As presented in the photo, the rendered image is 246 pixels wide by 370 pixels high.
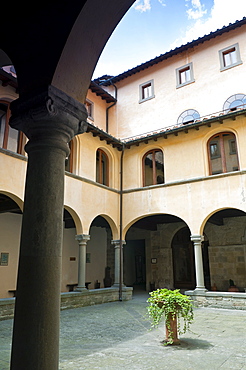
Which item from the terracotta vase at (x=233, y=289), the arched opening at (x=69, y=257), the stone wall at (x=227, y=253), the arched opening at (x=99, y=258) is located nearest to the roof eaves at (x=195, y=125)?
the arched opening at (x=99, y=258)

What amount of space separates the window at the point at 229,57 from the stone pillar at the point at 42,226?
13.5 metres

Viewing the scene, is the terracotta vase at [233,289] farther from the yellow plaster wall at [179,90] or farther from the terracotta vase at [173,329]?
the terracotta vase at [173,329]

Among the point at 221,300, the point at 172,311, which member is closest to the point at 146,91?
the point at 221,300

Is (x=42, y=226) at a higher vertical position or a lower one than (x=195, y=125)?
lower

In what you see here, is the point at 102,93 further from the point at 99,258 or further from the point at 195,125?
the point at 99,258

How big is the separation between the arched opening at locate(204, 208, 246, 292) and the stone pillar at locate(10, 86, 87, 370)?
1214 cm

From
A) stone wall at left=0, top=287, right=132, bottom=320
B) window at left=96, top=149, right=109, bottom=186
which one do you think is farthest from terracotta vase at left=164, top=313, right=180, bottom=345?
window at left=96, top=149, right=109, bottom=186

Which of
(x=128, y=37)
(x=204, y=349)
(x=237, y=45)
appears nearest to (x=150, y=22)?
(x=128, y=37)

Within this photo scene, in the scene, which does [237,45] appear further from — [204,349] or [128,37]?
[204,349]

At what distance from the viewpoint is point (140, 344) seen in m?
5.79

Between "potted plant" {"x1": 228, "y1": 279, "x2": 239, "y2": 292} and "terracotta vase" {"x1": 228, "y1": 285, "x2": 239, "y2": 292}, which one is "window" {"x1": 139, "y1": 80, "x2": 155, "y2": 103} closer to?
"potted plant" {"x1": 228, "y1": 279, "x2": 239, "y2": 292}

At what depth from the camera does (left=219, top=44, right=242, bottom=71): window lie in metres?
14.6

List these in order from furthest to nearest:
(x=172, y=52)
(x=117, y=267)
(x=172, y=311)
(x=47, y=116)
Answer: (x=172, y=52)
(x=117, y=267)
(x=172, y=311)
(x=47, y=116)

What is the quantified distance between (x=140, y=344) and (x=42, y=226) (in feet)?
13.6
